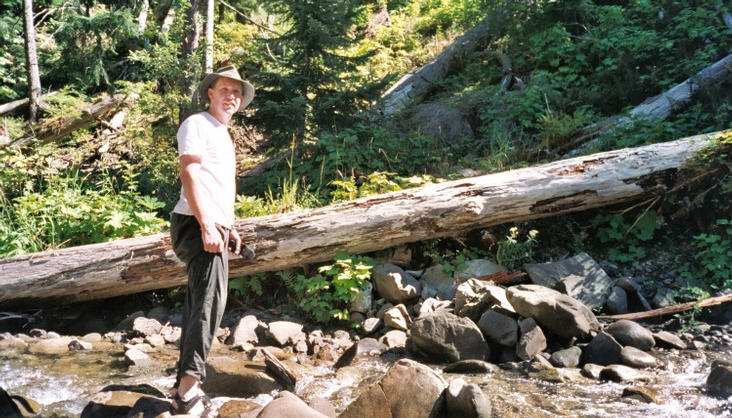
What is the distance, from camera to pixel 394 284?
249 inches

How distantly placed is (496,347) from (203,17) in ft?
28.2

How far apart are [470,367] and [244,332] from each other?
7.52ft

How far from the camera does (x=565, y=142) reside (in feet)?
28.8

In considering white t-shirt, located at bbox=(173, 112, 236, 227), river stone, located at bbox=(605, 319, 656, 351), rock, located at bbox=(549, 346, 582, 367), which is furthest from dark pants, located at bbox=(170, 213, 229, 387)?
river stone, located at bbox=(605, 319, 656, 351)

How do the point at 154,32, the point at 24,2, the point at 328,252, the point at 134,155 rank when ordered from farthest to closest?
the point at 154,32 < the point at 24,2 < the point at 134,155 < the point at 328,252

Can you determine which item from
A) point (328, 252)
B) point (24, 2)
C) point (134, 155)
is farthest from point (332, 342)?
point (24, 2)

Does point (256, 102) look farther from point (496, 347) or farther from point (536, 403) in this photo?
point (536, 403)

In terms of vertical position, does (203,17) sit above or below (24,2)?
A: below

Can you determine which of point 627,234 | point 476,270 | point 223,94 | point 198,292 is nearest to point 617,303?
point 627,234

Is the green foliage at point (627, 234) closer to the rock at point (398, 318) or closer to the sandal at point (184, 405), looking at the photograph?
the rock at point (398, 318)

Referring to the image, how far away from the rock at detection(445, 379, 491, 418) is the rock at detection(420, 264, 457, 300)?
8.28 ft

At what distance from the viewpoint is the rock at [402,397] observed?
387 cm

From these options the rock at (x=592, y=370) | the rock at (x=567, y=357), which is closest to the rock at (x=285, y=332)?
the rock at (x=567, y=357)

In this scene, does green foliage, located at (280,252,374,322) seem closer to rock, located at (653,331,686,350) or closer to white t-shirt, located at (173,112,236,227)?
white t-shirt, located at (173,112,236,227)
